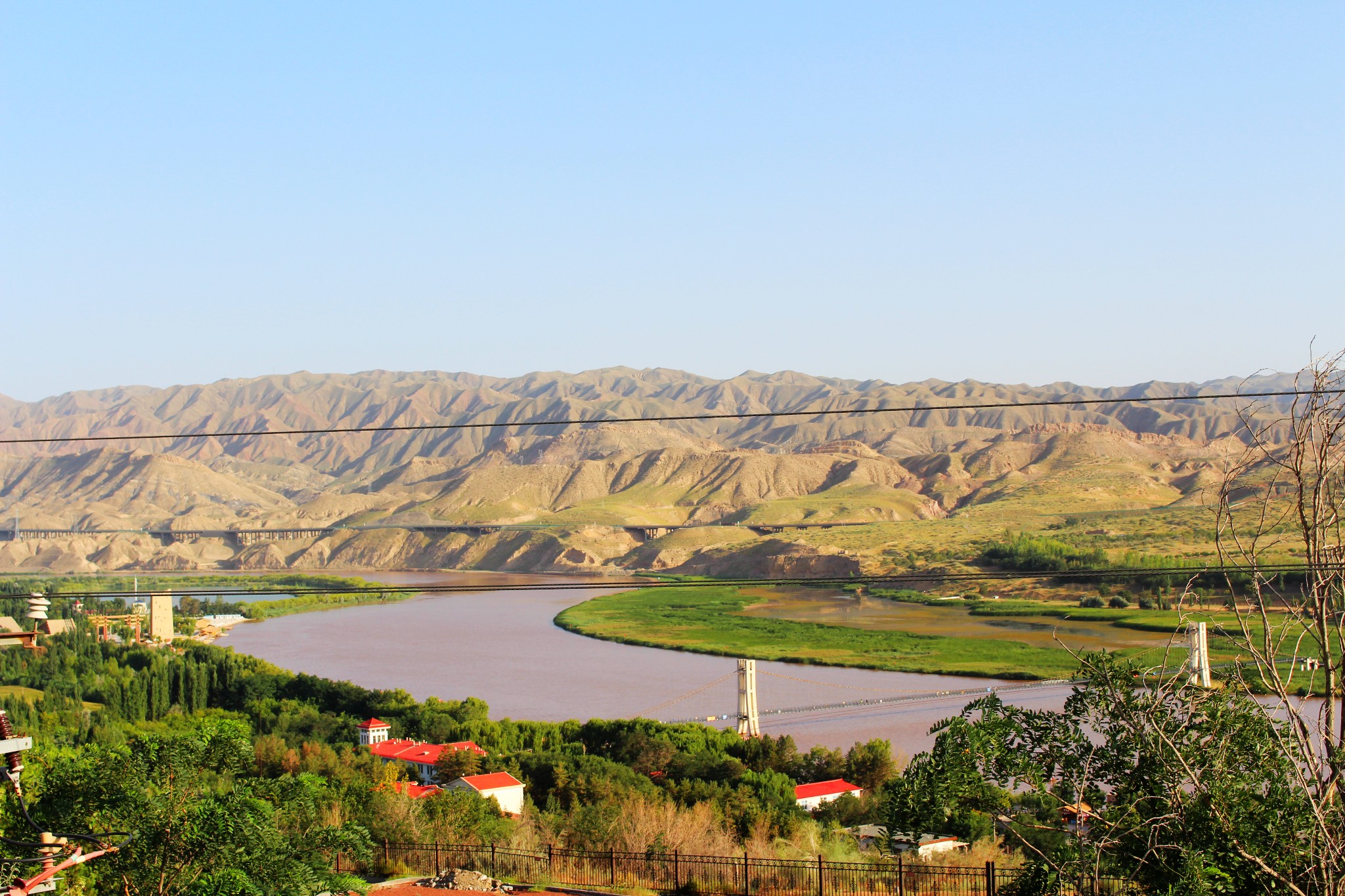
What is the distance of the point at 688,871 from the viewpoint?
36.9 feet

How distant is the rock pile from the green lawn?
2991 centimetres

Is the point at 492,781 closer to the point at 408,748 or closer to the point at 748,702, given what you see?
the point at 408,748

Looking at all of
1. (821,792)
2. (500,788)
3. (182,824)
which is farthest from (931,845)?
(182,824)

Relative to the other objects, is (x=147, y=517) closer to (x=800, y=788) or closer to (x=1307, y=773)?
(x=800, y=788)

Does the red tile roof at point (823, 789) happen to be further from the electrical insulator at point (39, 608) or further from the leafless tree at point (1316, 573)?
the electrical insulator at point (39, 608)

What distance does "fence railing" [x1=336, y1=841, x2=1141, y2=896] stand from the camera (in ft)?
34.0

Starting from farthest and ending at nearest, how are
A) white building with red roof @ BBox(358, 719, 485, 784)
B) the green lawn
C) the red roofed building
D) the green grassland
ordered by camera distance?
the green lawn
the green grassland
white building with red roof @ BBox(358, 719, 485, 784)
the red roofed building

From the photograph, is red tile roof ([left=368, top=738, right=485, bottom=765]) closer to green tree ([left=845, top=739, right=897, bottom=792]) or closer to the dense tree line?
the dense tree line

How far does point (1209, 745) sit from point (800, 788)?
14.0 m

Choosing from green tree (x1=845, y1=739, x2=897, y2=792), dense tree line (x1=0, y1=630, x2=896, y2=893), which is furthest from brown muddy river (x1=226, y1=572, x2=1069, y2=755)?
dense tree line (x1=0, y1=630, x2=896, y2=893)

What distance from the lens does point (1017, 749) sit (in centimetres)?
604

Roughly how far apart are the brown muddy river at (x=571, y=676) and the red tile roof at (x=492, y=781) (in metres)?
7.32

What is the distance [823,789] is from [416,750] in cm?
878

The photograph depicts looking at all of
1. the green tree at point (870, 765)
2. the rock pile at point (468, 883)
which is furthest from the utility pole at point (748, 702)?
the rock pile at point (468, 883)
